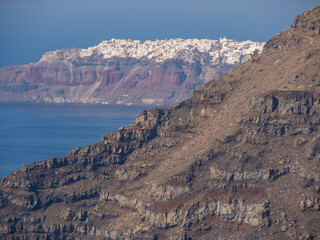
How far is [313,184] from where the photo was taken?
133625 millimetres

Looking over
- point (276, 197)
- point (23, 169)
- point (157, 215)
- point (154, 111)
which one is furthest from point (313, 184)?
point (23, 169)

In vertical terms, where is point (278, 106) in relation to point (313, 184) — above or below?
above

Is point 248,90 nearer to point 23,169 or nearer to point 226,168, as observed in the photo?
point 226,168

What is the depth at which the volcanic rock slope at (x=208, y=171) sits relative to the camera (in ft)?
444

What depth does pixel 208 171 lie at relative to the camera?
5719 inches

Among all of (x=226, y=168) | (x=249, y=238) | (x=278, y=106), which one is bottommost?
(x=249, y=238)

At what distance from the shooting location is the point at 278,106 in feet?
483

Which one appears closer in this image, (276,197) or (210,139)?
(276,197)

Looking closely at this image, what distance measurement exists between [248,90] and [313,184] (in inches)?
1161

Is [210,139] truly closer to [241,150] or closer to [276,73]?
[241,150]

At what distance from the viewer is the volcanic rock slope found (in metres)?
135

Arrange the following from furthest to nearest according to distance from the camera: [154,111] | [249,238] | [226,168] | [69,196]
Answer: [154,111]
[69,196]
[226,168]
[249,238]

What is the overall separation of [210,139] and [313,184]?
23751mm

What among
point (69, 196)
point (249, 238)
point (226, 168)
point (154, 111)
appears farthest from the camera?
point (154, 111)
